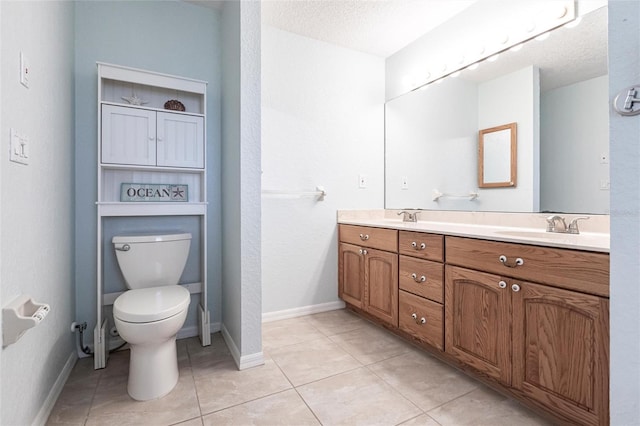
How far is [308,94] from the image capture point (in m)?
2.53

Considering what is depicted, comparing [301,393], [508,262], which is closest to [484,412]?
[508,262]

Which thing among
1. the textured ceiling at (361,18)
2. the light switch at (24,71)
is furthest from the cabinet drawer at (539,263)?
the light switch at (24,71)

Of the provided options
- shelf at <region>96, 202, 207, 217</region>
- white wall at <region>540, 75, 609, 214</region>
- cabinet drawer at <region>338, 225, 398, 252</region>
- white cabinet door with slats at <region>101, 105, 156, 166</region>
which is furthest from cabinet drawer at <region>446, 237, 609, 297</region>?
white cabinet door with slats at <region>101, 105, 156, 166</region>

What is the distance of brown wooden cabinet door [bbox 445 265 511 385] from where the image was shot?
4.52 feet

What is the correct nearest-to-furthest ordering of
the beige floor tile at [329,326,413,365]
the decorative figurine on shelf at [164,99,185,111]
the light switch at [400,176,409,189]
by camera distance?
the beige floor tile at [329,326,413,365] → the decorative figurine on shelf at [164,99,185,111] → the light switch at [400,176,409,189]

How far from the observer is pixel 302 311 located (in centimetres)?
255

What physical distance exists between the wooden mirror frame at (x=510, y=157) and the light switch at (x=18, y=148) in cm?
238

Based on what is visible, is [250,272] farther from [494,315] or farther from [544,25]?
Answer: [544,25]

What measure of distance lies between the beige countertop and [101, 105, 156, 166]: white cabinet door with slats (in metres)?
1.51

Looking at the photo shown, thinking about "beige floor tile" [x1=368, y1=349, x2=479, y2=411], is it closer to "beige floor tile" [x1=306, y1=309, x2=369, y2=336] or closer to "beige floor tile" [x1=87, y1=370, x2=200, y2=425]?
"beige floor tile" [x1=306, y1=309, x2=369, y2=336]

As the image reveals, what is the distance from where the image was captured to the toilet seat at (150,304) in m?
1.39

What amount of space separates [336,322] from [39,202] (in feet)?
6.36

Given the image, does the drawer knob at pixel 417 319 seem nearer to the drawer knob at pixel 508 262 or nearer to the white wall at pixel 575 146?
the drawer knob at pixel 508 262

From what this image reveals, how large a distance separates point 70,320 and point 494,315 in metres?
2.23
